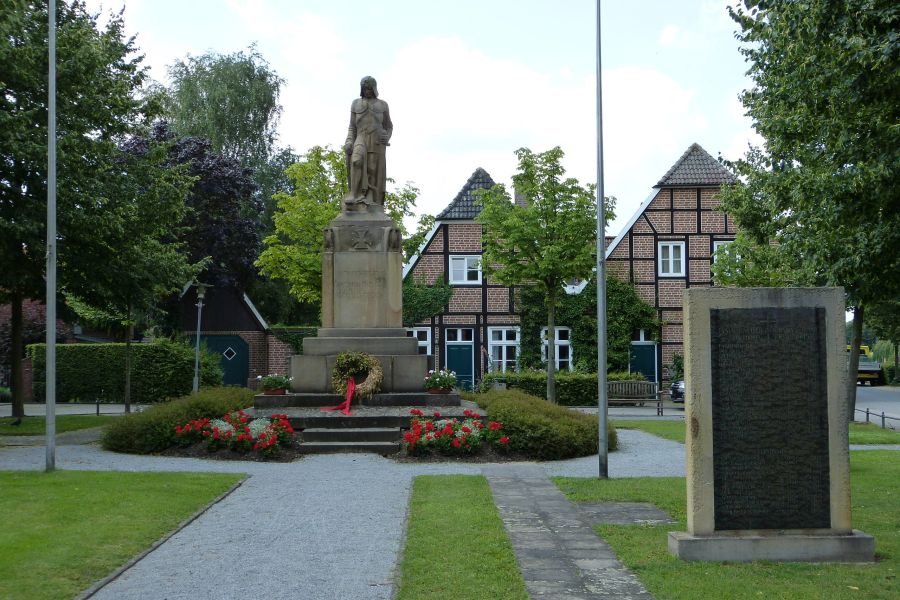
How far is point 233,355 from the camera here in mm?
40250

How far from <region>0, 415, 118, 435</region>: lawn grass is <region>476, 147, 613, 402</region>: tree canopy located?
13.1 m

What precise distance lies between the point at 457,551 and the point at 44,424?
59.9 feet

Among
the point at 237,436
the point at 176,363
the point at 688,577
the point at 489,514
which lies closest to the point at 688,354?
the point at 688,577

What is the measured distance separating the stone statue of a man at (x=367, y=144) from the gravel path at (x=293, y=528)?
6.59 m

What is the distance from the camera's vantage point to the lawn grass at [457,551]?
6535mm

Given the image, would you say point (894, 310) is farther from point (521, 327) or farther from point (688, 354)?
point (688, 354)

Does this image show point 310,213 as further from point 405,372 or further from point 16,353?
point 405,372

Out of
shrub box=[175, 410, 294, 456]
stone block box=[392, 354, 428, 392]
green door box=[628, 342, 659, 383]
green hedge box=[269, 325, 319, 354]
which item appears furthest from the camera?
green hedge box=[269, 325, 319, 354]

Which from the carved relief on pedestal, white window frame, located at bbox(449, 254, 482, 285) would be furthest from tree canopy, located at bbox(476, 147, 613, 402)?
the carved relief on pedestal

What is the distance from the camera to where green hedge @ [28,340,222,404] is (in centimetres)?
3397

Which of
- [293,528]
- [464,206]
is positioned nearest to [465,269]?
[464,206]

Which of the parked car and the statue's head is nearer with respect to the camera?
the statue's head

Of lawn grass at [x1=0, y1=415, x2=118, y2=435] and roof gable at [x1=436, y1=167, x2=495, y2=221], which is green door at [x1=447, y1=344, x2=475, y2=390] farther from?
lawn grass at [x1=0, y1=415, x2=118, y2=435]

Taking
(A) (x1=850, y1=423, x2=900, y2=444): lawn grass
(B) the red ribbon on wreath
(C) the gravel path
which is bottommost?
(A) (x1=850, y1=423, x2=900, y2=444): lawn grass
